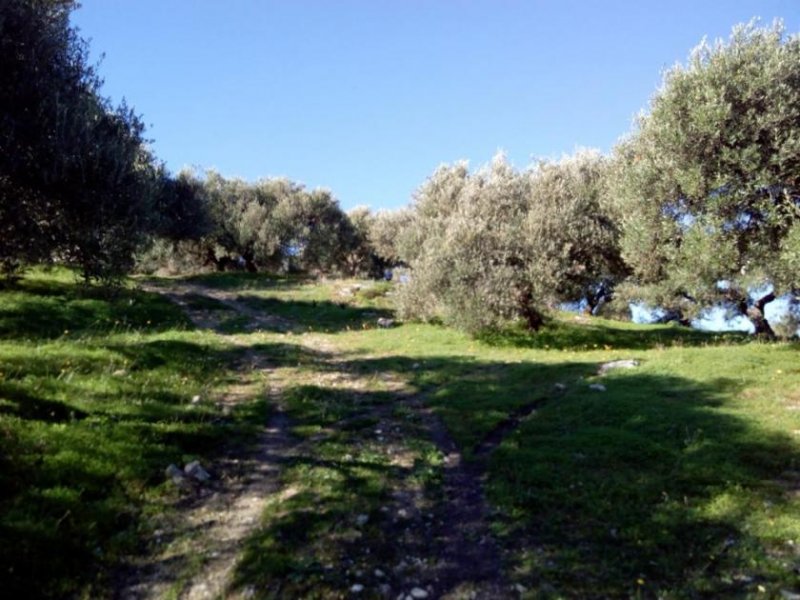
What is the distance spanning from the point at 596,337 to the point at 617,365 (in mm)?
9969

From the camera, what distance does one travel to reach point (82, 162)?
44.6 ft

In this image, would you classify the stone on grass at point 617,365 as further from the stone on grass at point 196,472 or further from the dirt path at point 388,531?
the stone on grass at point 196,472

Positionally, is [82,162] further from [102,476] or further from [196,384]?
[102,476]

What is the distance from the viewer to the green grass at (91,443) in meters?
7.52

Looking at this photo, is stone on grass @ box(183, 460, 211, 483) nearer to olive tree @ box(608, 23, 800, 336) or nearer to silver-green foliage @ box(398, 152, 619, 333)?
olive tree @ box(608, 23, 800, 336)

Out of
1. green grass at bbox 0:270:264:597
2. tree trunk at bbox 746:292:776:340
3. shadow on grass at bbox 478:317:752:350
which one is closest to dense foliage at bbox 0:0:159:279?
green grass at bbox 0:270:264:597

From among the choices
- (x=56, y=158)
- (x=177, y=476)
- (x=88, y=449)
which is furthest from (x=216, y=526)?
(x=56, y=158)

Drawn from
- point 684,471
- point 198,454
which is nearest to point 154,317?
point 198,454

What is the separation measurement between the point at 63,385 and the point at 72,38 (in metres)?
9.52

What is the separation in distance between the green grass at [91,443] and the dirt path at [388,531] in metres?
0.71

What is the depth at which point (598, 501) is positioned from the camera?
970cm

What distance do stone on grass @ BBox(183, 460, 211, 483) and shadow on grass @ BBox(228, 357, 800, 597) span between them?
1.90 metres

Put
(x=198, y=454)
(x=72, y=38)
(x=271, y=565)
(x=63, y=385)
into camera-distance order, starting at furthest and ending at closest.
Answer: (x=72, y=38), (x=63, y=385), (x=198, y=454), (x=271, y=565)

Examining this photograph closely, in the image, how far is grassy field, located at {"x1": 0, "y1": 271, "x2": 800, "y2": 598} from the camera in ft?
25.3
